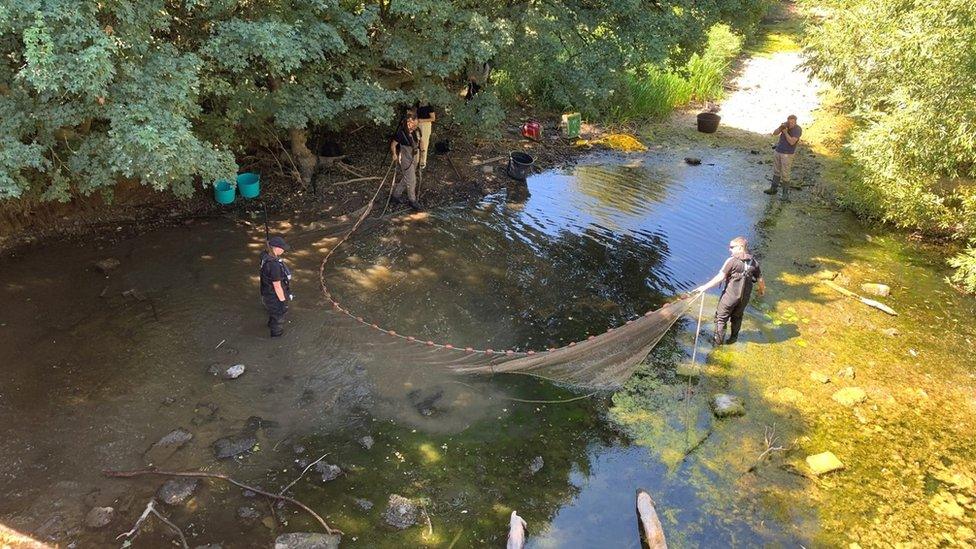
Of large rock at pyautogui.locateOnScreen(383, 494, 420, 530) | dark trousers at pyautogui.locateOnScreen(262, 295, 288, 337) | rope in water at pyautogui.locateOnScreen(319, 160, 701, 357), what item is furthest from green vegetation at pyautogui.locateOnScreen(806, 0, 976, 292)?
dark trousers at pyautogui.locateOnScreen(262, 295, 288, 337)

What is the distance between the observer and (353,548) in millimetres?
5188

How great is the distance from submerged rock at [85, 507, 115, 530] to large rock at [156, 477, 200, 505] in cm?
38

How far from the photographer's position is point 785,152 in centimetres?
1245

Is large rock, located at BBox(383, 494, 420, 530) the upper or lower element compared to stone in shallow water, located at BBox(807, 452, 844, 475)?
lower

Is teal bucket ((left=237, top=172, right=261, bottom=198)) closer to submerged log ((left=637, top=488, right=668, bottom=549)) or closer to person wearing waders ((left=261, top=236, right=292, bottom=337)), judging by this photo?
person wearing waders ((left=261, top=236, right=292, bottom=337))

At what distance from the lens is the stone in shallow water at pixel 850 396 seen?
285 inches

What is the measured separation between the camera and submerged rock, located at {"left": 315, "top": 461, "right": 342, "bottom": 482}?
229 inches

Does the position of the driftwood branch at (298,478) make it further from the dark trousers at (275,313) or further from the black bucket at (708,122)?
the black bucket at (708,122)

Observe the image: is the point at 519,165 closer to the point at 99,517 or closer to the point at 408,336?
the point at 408,336

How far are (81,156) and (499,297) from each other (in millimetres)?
5901

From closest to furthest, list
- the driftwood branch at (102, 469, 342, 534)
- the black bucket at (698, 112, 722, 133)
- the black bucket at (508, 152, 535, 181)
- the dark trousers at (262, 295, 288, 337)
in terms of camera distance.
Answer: the driftwood branch at (102, 469, 342, 534) → the dark trousers at (262, 295, 288, 337) → the black bucket at (508, 152, 535, 181) → the black bucket at (698, 112, 722, 133)

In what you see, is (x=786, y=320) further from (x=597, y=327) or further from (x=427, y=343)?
(x=427, y=343)

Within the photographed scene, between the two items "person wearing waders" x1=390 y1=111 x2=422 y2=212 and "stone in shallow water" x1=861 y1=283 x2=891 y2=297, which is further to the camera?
"person wearing waders" x1=390 y1=111 x2=422 y2=212

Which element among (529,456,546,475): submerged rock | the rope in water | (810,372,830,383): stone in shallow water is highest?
(810,372,830,383): stone in shallow water
